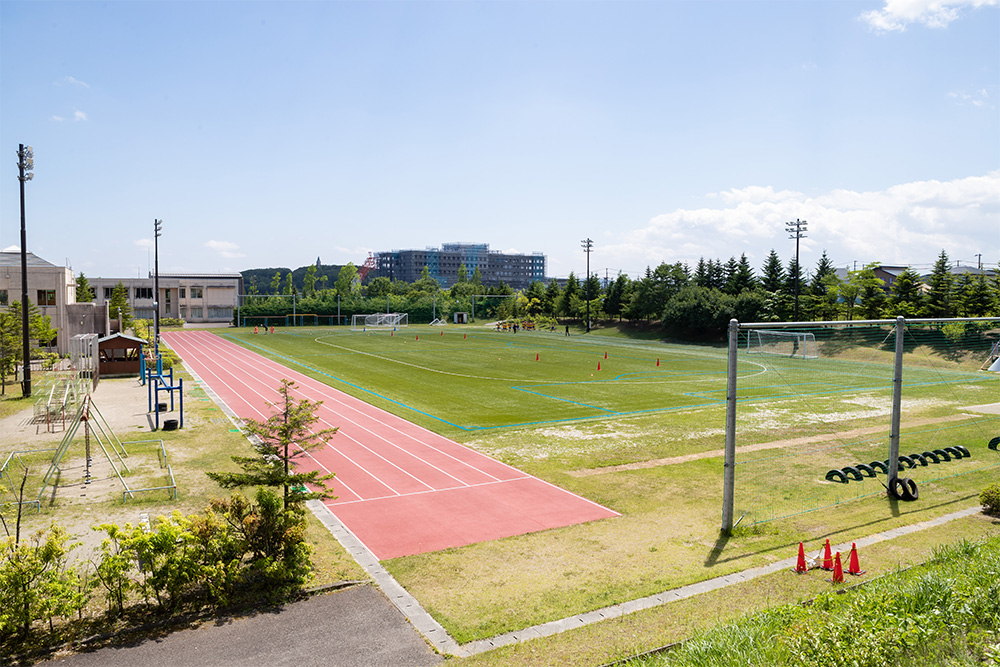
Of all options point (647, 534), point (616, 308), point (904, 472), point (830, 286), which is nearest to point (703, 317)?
point (830, 286)

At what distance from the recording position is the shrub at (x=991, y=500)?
1290cm

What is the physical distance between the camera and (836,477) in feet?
50.1

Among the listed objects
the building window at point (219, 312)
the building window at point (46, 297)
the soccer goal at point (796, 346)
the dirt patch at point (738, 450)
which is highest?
the building window at point (46, 297)

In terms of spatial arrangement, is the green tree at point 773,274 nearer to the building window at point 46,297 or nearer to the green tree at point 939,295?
the green tree at point 939,295

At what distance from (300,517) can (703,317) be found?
60.3m

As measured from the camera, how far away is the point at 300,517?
1048 cm

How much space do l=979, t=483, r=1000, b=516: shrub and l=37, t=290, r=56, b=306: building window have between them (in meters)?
53.1

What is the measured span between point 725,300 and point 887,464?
52.8 meters

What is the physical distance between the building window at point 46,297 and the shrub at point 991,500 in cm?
5314

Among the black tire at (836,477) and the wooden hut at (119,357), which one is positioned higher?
the wooden hut at (119,357)

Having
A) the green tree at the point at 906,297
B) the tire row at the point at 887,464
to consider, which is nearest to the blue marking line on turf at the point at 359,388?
the tire row at the point at 887,464

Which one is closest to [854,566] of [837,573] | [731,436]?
[837,573]

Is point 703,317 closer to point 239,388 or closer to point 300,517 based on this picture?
point 239,388

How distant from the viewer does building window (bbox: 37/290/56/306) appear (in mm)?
45281
